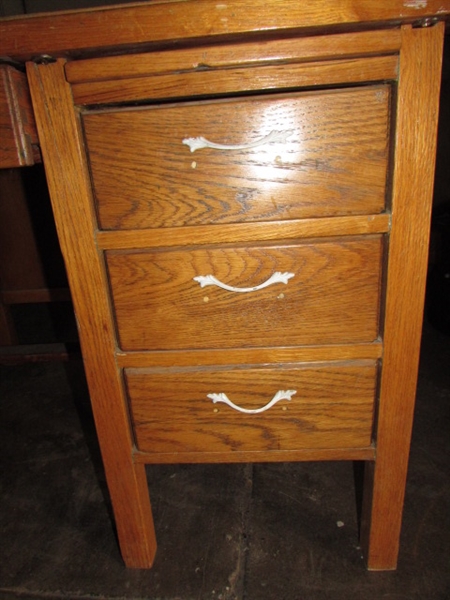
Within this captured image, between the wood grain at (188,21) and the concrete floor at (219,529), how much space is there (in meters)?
0.93

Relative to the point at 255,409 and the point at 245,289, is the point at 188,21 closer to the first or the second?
the point at 245,289

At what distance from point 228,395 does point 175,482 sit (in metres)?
0.51

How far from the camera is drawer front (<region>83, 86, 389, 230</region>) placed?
534 mm

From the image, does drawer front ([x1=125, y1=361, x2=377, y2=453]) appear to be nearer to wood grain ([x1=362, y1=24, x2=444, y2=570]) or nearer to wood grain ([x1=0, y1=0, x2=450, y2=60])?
wood grain ([x1=362, y1=24, x2=444, y2=570])

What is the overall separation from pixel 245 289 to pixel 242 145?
0.67ft

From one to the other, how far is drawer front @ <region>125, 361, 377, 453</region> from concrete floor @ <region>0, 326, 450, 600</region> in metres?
0.30

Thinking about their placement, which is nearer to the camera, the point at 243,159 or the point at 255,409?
the point at 243,159

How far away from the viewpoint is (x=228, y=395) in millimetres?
670

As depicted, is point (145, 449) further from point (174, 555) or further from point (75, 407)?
point (75, 407)

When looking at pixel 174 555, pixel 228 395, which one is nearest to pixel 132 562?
pixel 174 555

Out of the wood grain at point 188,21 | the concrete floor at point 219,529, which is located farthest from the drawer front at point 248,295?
the concrete floor at point 219,529

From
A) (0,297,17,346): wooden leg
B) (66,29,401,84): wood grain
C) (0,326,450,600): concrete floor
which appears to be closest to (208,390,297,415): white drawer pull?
(0,326,450,600): concrete floor

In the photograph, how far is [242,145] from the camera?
1.77 ft

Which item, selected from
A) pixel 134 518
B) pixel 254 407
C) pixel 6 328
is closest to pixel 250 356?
pixel 254 407
